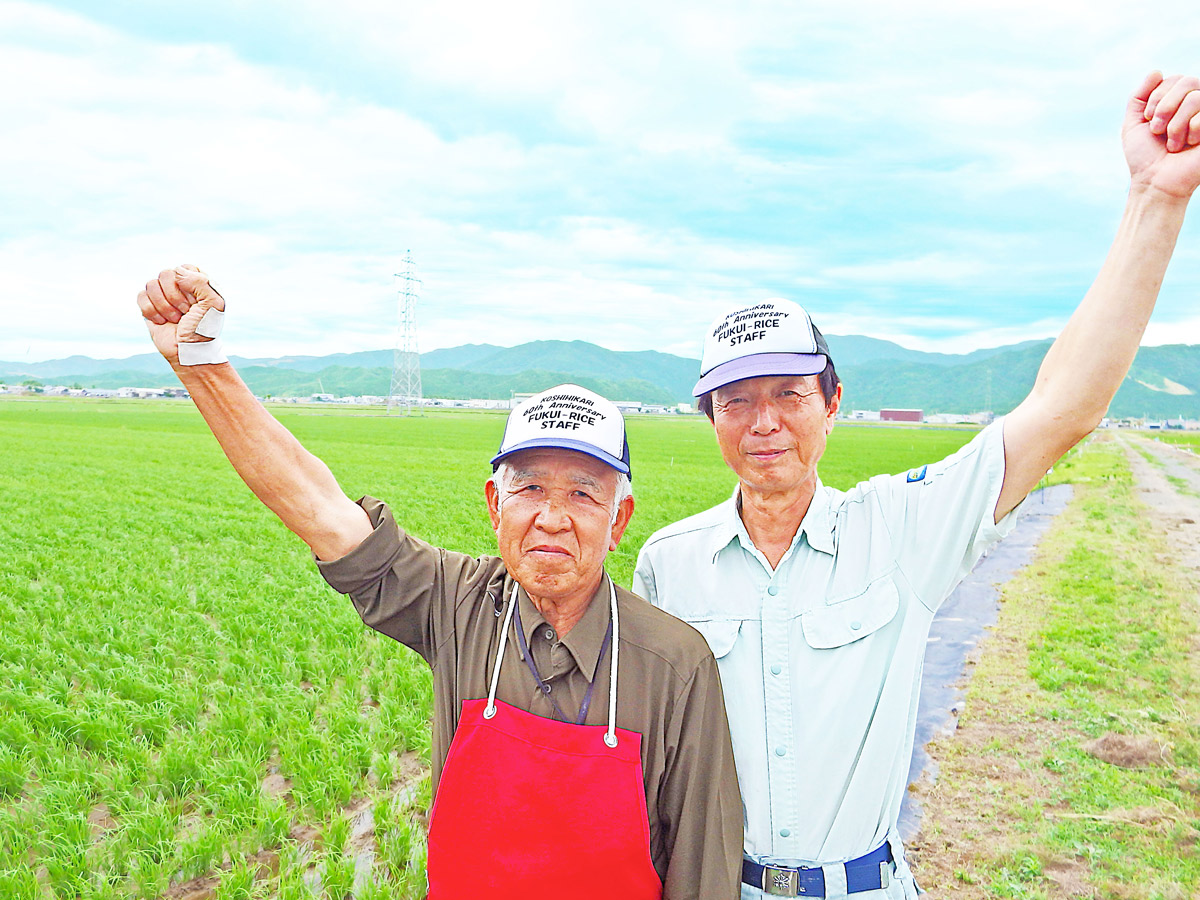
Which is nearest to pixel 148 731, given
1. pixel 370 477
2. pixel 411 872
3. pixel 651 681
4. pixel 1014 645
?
pixel 411 872

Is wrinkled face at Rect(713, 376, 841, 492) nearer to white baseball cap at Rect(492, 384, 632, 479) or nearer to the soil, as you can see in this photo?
white baseball cap at Rect(492, 384, 632, 479)

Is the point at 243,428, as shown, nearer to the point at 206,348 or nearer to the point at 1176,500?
the point at 206,348

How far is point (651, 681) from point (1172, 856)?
4.09 m

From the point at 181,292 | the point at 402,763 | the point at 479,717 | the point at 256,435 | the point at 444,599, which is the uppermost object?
the point at 181,292

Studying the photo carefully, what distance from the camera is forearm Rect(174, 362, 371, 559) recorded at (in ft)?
6.98

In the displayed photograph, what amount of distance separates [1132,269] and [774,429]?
3.11 ft

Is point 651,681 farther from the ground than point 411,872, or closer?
farther from the ground

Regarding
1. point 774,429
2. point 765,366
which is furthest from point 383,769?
point 765,366

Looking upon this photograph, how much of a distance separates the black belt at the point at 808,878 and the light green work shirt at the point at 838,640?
0.08 feet

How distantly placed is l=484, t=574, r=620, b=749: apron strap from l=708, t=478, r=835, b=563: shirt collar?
39cm

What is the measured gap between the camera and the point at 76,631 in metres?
7.69

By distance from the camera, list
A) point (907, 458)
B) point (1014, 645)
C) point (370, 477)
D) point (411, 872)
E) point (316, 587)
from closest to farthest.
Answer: point (411, 872) → point (1014, 645) → point (316, 587) → point (370, 477) → point (907, 458)

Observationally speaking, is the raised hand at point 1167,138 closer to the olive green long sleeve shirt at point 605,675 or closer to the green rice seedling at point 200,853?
the olive green long sleeve shirt at point 605,675

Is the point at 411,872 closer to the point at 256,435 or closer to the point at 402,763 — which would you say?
the point at 402,763
